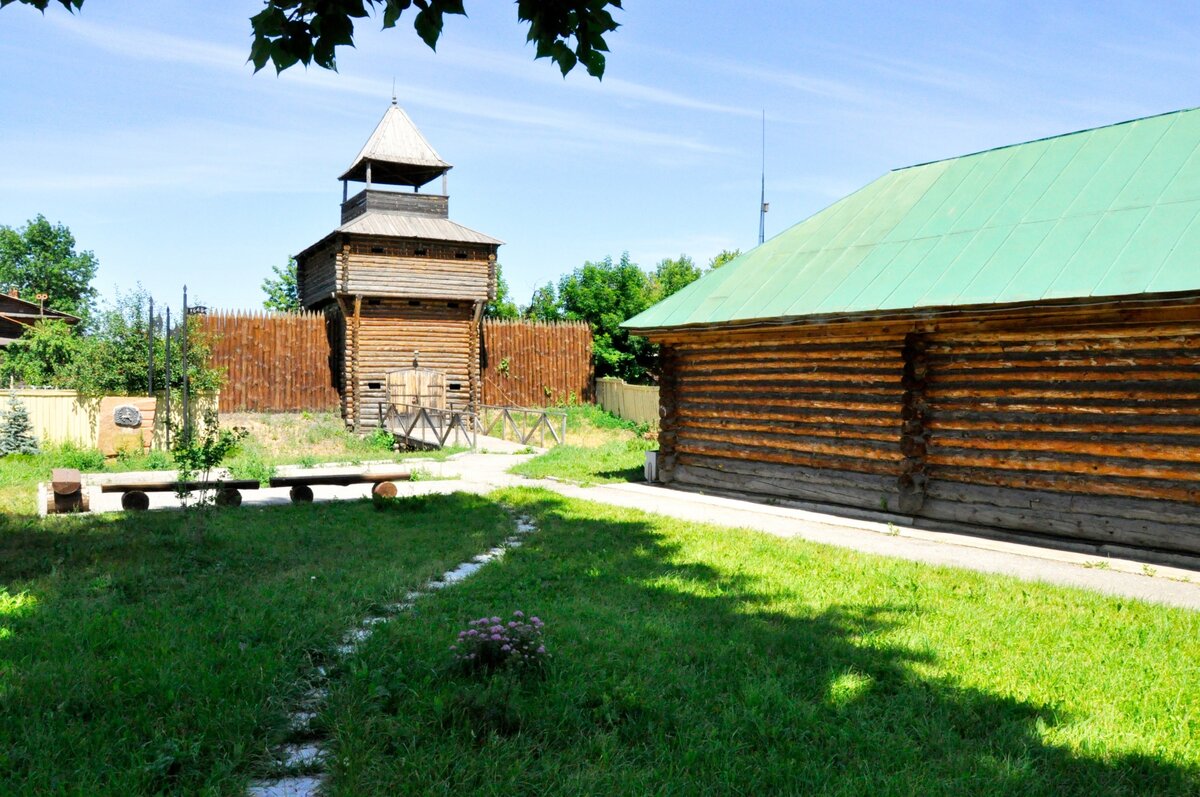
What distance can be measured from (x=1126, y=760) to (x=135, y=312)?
22579 millimetres

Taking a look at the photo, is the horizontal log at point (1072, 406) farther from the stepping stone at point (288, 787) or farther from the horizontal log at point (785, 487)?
the stepping stone at point (288, 787)

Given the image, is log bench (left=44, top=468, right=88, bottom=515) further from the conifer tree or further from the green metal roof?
the green metal roof

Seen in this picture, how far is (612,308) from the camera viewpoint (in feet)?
124

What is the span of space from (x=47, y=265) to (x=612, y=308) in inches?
1933

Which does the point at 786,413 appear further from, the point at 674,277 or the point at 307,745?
the point at 674,277

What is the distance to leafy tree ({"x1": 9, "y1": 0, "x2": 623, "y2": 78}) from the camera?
15.5 ft

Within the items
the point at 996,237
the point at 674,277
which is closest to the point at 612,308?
the point at 674,277

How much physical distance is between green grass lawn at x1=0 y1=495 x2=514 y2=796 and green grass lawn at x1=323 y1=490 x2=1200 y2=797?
51cm

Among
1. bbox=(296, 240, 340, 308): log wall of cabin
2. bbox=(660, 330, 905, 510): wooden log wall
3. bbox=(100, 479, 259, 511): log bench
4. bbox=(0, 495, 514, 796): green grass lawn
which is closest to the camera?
bbox=(0, 495, 514, 796): green grass lawn

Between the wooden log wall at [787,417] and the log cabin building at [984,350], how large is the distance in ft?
0.10

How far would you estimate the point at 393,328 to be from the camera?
28.0 meters

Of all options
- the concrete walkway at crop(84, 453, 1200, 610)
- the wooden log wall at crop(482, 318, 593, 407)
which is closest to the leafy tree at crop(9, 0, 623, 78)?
the concrete walkway at crop(84, 453, 1200, 610)

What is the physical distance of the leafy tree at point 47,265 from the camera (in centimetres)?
6353

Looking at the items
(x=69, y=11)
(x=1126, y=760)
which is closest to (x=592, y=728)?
(x=1126, y=760)
